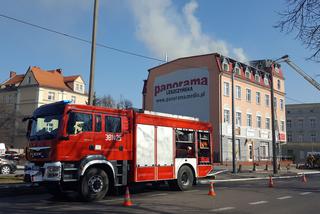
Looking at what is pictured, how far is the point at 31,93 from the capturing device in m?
79.2

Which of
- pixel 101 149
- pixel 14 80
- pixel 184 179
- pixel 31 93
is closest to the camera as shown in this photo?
pixel 101 149

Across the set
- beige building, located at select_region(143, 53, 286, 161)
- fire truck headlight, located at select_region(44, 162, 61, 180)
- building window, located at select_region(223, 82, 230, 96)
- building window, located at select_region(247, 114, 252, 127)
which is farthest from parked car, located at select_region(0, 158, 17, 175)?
building window, located at select_region(247, 114, 252, 127)

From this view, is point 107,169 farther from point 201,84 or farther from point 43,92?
point 43,92

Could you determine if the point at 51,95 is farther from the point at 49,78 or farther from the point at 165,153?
the point at 165,153

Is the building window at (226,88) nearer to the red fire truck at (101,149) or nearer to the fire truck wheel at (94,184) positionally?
the red fire truck at (101,149)

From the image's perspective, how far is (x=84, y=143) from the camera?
13688mm

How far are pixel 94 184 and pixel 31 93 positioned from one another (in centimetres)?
6963

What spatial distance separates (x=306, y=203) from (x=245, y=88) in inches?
1620

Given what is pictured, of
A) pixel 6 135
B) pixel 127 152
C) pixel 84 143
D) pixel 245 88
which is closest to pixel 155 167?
pixel 127 152


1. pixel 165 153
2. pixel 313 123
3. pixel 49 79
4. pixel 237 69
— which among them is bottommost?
pixel 165 153

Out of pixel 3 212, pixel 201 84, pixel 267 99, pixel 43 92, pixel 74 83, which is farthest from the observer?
pixel 74 83

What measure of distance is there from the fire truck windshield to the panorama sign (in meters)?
36.2

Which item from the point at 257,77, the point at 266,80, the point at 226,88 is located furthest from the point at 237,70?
the point at 266,80

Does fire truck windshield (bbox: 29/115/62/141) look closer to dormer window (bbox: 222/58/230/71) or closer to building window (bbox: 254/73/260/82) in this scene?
dormer window (bbox: 222/58/230/71)
